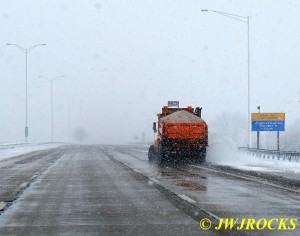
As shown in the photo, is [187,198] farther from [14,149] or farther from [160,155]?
[14,149]

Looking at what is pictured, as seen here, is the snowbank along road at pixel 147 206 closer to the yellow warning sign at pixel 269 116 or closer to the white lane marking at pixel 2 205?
the white lane marking at pixel 2 205

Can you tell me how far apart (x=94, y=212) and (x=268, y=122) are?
27.2m

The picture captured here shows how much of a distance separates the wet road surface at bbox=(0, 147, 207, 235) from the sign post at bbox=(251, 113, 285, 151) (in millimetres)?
21302

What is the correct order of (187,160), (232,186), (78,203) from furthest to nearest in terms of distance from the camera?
(187,160)
(232,186)
(78,203)

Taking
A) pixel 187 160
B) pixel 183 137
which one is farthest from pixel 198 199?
pixel 187 160

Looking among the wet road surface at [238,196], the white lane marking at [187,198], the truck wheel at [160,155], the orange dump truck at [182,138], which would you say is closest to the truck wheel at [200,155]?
the orange dump truck at [182,138]

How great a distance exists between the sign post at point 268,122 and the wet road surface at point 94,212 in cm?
2130

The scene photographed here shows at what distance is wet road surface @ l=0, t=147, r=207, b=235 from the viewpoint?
8883mm

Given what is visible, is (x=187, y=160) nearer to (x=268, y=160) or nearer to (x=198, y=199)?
(x=268, y=160)

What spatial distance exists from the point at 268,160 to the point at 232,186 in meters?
15.0

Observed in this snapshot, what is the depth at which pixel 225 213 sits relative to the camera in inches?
413

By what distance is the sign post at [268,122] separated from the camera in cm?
3628

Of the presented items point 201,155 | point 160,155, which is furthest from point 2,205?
point 201,155

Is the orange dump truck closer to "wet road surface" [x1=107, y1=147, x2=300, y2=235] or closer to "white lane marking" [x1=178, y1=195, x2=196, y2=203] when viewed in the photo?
"wet road surface" [x1=107, y1=147, x2=300, y2=235]
